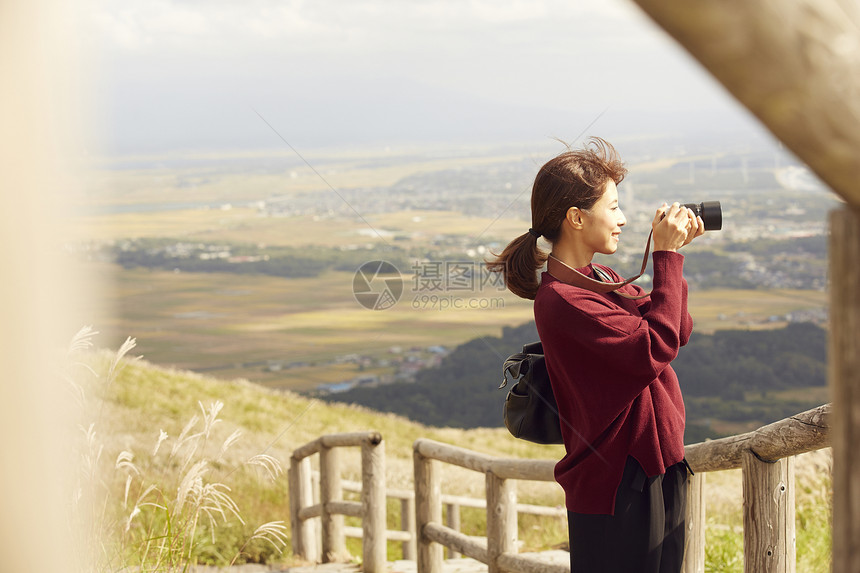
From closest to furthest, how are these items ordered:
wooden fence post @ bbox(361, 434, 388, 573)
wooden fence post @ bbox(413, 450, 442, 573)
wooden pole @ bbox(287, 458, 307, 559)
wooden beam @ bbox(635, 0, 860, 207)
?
1. wooden beam @ bbox(635, 0, 860, 207)
2. wooden fence post @ bbox(413, 450, 442, 573)
3. wooden fence post @ bbox(361, 434, 388, 573)
4. wooden pole @ bbox(287, 458, 307, 559)

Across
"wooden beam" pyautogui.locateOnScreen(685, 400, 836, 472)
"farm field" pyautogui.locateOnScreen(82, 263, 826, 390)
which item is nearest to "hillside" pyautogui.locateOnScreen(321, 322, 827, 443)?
"farm field" pyautogui.locateOnScreen(82, 263, 826, 390)

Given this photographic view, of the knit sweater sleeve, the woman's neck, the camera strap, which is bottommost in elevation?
the knit sweater sleeve

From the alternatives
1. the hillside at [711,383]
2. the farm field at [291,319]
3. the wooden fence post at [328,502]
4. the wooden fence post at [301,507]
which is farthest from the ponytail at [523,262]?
the farm field at [291,319]

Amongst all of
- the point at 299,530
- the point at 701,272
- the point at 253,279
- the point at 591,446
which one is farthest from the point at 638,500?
the point at 253,279

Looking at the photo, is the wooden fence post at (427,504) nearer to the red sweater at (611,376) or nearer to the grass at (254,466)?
the grass at (254,466)

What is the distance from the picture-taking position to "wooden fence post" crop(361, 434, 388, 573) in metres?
4.39

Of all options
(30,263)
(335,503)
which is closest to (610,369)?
(30,263)

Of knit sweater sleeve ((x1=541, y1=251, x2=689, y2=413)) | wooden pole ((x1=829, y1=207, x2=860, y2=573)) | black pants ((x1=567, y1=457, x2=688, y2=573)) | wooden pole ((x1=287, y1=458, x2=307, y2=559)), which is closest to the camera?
wooden pole ((x1=829, y1=207, x2=860, y2=573))

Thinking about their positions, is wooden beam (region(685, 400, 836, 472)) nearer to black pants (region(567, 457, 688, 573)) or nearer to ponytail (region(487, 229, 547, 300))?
black pants (region(567, 457, 688, 573))

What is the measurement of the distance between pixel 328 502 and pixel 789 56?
14.8 feet

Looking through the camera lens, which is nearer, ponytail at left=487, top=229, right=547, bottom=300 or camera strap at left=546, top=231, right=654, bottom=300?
camera strap at left=546, top=231, right=654, bottom=300

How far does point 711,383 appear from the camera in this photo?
95.7ft

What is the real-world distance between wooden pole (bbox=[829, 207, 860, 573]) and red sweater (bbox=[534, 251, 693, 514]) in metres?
0.68

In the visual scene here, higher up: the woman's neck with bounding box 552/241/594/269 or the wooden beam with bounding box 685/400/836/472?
the woman's neck with bounding box 552/241/594/269
